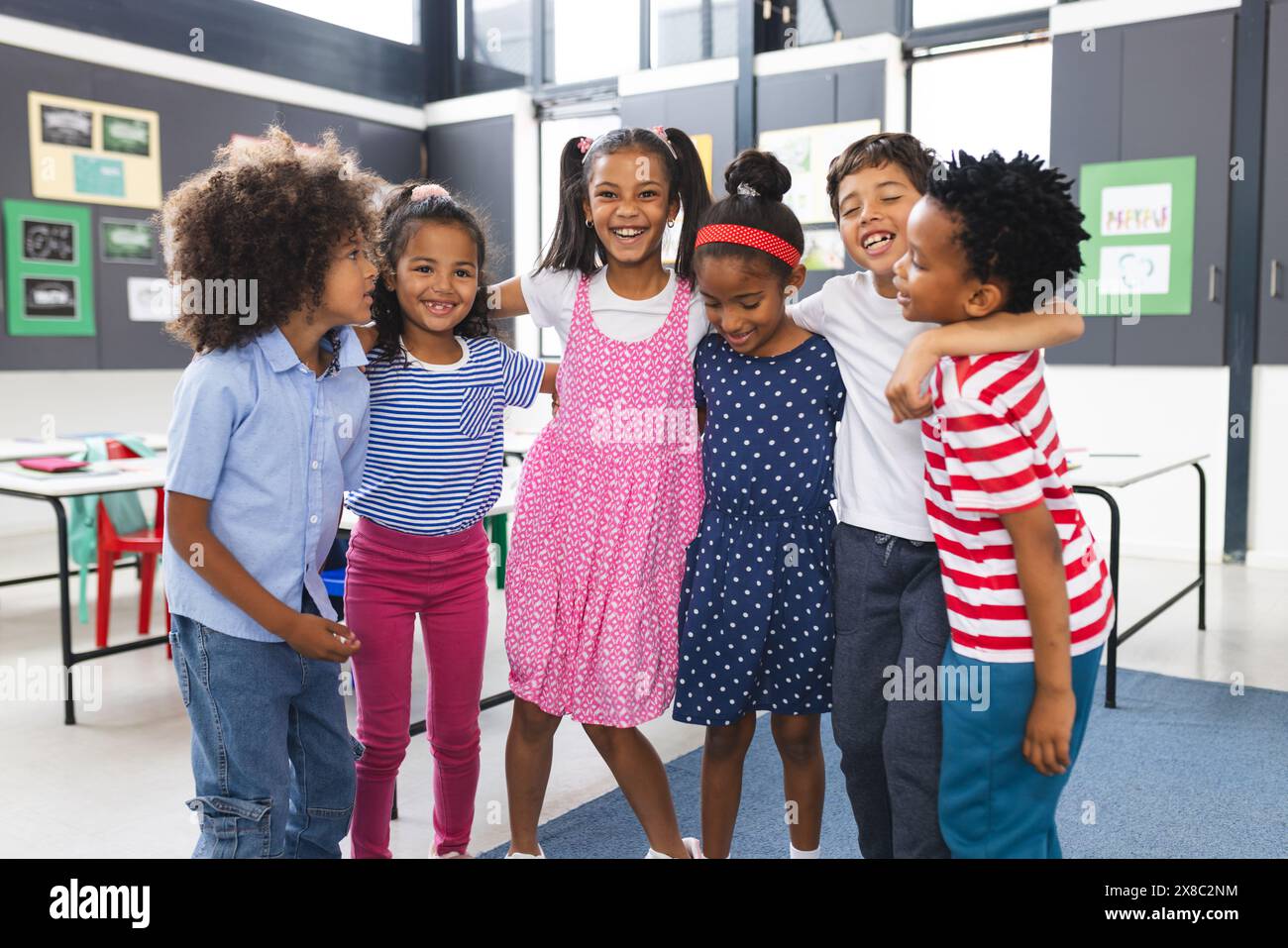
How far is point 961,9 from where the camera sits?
5.77 metres

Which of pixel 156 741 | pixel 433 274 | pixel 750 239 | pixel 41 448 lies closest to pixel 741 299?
pixel 750 239

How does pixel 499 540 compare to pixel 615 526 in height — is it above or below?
below

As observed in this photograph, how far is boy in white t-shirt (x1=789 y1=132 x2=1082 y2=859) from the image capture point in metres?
1.35

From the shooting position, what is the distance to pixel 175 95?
242 inches

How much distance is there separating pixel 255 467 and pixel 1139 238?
4972mm

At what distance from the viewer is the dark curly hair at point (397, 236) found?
170 centimetres

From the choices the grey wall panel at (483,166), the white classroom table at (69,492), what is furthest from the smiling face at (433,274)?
the grey wall panel at (483,166)

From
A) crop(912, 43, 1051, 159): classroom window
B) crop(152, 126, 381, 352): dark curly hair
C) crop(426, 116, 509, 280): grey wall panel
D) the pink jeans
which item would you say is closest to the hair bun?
crop(152, 126, 381, 352): dark curly hair

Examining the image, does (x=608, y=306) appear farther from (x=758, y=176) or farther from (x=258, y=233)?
(x=258, y=233)

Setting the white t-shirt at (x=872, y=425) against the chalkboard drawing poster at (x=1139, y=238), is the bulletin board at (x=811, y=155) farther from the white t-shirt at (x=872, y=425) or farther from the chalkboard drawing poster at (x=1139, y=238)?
the white t-shirt at (x=872, y=425)

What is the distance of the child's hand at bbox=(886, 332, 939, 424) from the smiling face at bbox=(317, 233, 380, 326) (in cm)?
72

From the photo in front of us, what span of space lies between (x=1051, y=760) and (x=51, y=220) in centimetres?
584

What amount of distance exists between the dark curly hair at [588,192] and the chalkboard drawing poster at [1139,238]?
3.89m
